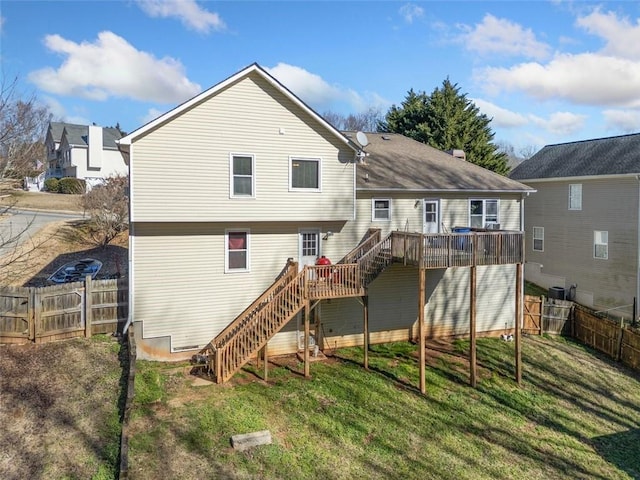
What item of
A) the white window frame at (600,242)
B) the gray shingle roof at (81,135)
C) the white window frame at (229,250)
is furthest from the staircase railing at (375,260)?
the gray shingle roof at (81,135)

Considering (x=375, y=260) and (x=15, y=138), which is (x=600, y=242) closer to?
(x=375, y=260)

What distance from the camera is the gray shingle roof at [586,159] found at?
22650 mm

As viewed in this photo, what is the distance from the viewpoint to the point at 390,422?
11688 mm

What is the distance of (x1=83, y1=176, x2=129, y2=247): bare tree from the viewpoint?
2677 centimetres

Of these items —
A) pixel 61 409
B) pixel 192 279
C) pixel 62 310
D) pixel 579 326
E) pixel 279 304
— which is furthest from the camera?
pixel 579 326

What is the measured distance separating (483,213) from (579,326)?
6963mm

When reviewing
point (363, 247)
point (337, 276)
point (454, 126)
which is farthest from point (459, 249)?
point (454, 126)

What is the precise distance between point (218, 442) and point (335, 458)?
261cm

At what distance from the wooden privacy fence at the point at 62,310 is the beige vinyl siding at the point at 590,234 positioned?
22.6m

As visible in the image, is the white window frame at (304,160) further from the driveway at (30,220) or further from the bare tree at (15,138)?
the driveway at (30,220)

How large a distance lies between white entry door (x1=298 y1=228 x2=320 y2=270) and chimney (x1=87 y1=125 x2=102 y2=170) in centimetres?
4668

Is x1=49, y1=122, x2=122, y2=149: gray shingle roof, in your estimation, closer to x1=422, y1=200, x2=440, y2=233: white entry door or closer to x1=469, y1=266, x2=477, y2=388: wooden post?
x1=422, y1=200, x2=440, y2=233: white entry door

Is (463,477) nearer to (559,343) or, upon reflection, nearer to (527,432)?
(527,432)

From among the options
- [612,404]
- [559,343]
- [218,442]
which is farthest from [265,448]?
[559,343]
